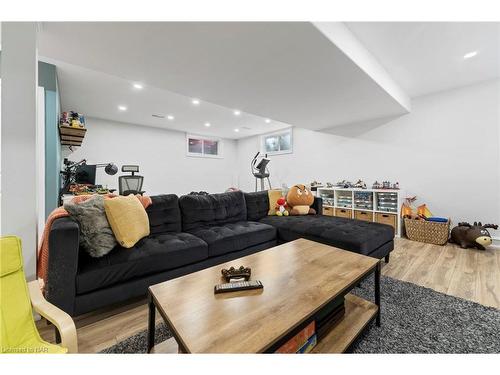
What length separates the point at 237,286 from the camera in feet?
3.65

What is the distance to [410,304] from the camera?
1.62 meters

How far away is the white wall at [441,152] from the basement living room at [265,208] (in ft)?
0.07

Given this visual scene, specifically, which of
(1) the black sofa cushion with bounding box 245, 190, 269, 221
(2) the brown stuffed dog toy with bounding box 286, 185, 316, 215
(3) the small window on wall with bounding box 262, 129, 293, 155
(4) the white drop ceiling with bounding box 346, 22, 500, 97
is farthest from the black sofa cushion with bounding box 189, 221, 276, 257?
(3) the small window on wall with bounding box 262, 129, 293, 155

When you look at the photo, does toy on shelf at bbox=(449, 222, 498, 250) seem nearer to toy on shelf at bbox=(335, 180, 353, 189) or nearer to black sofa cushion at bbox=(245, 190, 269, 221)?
toy on shelf at bbox=(335, 180, 353, 189)

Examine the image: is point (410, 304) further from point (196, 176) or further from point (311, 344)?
point (196, 176)

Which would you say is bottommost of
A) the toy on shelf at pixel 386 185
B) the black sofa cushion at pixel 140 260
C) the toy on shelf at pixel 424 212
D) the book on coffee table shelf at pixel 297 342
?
the book on coffee table shelf at pixel 297 342

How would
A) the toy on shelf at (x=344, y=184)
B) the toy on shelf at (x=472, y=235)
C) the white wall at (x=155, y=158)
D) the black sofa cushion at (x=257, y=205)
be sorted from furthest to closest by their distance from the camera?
the white wall at (x=155, y=158)
the toy on shelf at (x=344, y=184)
the black sofa cushion at (x=257, y=205)
the toy on shelf at (x=472, y=235)

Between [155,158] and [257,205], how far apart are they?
4.10 meters

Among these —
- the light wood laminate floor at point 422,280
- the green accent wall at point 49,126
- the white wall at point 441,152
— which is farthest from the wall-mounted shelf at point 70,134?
A: the white wall at point 441,152

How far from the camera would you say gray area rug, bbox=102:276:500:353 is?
1.21 m

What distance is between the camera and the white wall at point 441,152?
305 centimetres

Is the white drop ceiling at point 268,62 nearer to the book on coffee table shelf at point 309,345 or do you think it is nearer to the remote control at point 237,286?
the remote control at point 237,286

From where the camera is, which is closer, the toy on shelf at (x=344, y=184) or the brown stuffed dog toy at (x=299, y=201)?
the brown stuffed dog toy at (x=299, y=201)

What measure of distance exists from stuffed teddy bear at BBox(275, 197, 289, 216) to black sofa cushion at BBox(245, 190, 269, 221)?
154mm
